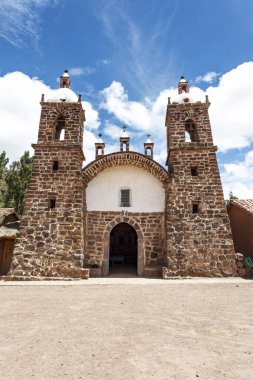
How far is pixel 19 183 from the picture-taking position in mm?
24422

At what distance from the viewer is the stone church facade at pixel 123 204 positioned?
39.8 ft

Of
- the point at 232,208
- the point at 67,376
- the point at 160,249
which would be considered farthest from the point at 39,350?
the point at 232,208

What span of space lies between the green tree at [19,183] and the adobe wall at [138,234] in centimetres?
1347

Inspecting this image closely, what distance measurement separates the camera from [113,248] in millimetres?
20391

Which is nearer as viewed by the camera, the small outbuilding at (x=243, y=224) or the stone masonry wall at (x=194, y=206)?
the stone masonry wall at (x=194, y=206)

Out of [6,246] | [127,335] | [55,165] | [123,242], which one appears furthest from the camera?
[123,242]

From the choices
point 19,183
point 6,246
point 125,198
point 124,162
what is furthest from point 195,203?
point 19,183

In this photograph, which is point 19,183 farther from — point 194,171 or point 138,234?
point 194,171

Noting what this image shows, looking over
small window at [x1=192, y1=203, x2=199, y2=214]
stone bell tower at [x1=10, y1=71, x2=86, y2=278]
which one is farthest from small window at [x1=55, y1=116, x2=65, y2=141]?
small window at [x1=192, y1=203, x2=199, y2=214]

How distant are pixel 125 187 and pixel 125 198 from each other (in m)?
0.63

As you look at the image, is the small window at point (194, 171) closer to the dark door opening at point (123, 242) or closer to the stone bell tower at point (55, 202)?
the stone bell tower at point (55, 202)

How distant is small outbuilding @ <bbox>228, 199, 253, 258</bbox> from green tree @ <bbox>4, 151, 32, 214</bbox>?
18.5m

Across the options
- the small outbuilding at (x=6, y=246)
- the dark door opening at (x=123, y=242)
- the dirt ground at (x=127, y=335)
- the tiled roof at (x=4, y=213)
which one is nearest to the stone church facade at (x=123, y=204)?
the small outbuilding at (x=6, y=246)

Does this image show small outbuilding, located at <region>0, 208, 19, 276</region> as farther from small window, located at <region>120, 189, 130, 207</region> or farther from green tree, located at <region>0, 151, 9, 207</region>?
green tree, located at <region>0, 151, 9, 207</region>
